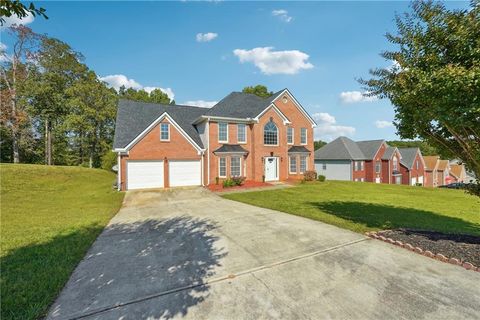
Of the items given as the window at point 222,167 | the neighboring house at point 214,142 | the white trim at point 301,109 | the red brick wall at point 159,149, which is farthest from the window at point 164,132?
the white trim at point 301,109

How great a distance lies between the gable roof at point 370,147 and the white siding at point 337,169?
4294 millimetres

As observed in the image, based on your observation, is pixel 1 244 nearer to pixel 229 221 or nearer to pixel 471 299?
pixel 229 221

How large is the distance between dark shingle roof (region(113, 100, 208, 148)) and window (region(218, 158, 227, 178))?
7.44 feet

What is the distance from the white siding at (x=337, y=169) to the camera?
34125 millimetres

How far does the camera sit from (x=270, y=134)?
22.3 metres

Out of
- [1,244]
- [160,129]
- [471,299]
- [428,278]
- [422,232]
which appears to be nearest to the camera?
[471,299]

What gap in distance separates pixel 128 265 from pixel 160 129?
1451 centimetres

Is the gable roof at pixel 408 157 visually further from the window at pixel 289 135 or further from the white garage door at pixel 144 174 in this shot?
the white garage door at pixel 144 174

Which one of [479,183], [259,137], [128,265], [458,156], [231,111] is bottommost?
[128,265]

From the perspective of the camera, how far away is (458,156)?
607 centimetres

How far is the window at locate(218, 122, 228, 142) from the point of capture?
67.5 feet

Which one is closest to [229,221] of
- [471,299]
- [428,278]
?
[428,278]

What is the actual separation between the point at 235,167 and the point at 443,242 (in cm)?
1609

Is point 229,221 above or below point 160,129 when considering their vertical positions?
below
